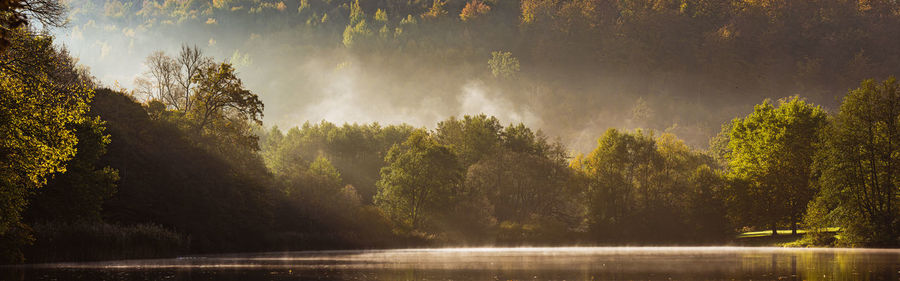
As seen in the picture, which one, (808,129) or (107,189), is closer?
(107,189)

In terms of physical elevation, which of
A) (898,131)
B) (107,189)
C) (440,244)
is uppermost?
(898,131)

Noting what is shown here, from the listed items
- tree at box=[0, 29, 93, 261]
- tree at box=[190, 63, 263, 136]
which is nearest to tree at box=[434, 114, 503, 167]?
tree at box=[190, 63, 263, 136]

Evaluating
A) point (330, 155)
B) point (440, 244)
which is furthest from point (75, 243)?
point (330, 155)

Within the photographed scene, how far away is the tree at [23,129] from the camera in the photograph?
99.2 feet

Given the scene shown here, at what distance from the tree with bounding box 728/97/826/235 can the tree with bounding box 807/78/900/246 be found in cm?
1803

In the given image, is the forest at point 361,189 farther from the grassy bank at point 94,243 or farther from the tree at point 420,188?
the tree at point 420,188

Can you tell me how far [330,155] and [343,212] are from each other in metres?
68.0

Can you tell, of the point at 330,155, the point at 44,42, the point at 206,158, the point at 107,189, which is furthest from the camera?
the point at 330,155

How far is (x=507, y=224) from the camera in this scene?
312 ft

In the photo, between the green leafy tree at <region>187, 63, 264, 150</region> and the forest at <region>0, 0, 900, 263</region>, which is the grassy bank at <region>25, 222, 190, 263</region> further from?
the green leafy tree at <region>187, 63, 264, 150</region>

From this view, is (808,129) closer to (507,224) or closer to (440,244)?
(507,224)

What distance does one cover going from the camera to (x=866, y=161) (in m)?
60.0

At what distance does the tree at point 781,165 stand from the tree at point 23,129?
72.2 metres

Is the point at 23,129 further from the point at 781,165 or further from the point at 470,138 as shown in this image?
the point at 470,138
